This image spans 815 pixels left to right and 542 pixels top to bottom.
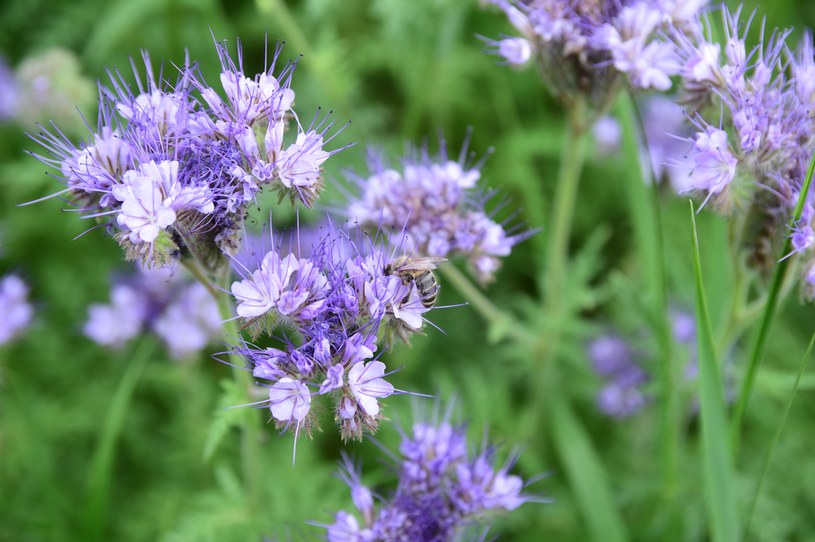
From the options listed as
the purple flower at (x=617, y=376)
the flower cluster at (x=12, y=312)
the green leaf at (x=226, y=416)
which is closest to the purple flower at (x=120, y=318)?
the flower cluster at (x=12, y=312)

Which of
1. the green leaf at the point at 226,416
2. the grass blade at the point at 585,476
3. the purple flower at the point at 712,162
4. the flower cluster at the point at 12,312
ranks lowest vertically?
the grass blade at the point at 585,476

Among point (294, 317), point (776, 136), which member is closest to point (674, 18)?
point (776, 136)

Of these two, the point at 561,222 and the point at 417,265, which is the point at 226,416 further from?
the point at 561,222

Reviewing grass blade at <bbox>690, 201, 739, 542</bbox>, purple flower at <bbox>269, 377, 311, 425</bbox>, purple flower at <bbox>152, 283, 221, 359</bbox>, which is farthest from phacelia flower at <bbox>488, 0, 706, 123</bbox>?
purple flower at <bbox>152, 283, 221, 359</bbox>

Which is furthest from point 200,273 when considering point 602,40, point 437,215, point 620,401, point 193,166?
point 620,401

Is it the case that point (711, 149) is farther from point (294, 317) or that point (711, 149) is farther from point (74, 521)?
point (74, 521)

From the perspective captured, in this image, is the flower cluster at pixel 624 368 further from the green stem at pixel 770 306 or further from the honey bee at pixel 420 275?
the honey bee at pixel 420 275
